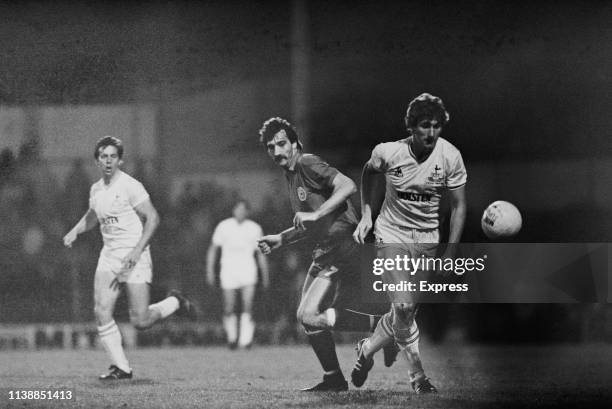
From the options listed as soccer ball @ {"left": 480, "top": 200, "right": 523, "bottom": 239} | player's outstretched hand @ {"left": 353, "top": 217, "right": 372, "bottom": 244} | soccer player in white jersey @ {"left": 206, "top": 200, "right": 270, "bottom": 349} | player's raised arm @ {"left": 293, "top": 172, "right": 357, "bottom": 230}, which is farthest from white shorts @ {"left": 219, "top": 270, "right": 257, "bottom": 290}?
soccer ball @ {"left": 480, "top": 200, "right": 523, "bottom": 239}

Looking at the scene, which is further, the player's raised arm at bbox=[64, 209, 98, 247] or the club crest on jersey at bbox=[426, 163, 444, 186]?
the player's raised arm at bbox=[64, 209, 98, 247]

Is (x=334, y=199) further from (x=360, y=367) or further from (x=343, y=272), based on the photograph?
(x=360, y=367)

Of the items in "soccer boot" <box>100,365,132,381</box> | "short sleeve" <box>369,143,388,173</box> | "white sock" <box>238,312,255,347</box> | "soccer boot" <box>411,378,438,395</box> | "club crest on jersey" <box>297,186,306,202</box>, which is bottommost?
"soccer boot" <box>411,378,438,395</box>

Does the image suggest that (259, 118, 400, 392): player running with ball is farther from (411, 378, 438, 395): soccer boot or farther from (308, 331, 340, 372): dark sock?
(411, 378, 438, 395): soccer boot

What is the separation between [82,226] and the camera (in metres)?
5.01

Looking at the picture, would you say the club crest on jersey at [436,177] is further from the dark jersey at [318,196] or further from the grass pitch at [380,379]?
the grass pitch at [380,379]

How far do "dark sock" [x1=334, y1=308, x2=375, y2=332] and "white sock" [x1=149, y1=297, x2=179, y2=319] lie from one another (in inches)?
41.1

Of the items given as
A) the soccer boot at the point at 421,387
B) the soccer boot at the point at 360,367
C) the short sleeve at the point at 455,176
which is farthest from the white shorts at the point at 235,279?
the short sleeve at the point at 455,176

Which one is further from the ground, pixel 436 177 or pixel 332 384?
pixel 436 177

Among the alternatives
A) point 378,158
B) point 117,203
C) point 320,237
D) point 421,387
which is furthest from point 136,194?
point 421,387

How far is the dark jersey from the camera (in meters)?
4.90

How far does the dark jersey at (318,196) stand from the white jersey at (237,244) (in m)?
0.32

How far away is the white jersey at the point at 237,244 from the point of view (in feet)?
16.1

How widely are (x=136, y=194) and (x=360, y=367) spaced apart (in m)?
1.83
